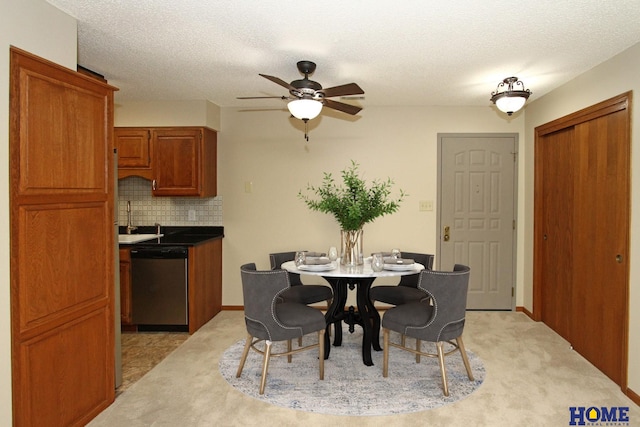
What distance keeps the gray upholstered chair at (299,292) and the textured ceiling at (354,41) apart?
1677 millimetres

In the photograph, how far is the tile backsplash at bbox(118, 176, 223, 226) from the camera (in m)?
5.21

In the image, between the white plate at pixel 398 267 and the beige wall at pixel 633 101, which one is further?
the white plate at pixel 398 267

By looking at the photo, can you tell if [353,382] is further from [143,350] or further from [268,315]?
[143,350]

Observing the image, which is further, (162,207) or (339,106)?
(162,207)

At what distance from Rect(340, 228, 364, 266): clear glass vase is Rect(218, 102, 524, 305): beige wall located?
155cm

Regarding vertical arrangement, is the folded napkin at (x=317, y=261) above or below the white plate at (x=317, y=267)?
above

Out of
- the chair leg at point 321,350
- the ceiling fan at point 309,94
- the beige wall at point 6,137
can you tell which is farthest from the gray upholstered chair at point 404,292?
the beige wall at point 6,137

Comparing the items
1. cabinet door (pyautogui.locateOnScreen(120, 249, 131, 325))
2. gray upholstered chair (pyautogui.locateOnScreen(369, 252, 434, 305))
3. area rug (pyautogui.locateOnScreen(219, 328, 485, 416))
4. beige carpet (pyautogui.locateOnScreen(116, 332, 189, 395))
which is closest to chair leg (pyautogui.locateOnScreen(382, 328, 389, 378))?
area rug (pyautogui.locateOnScreen(219, 328, 485, 416))

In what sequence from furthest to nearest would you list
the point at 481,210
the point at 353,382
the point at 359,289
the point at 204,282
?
the point at 481,210
the point at 204,282
the point at 359,289
the point at 353,382

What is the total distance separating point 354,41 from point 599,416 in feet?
9.53

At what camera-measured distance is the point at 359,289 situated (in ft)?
11.6

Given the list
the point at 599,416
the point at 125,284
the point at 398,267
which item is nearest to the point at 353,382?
the point at 398,267

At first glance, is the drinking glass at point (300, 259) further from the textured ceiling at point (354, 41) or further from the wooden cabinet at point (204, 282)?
the textured ceiling at point (354, 41)

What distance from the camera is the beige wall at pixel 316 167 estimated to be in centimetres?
514
